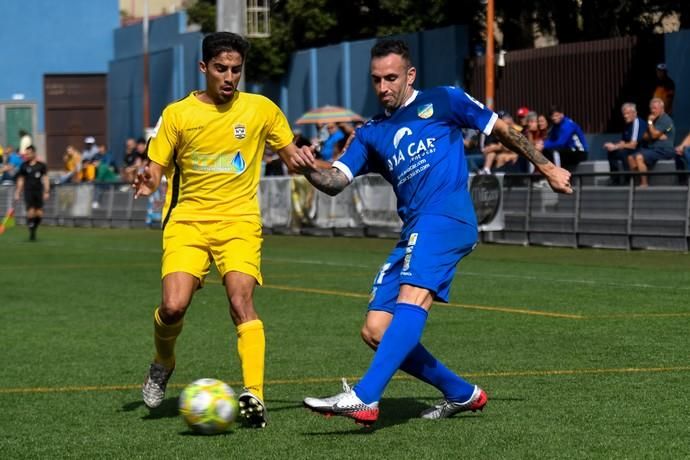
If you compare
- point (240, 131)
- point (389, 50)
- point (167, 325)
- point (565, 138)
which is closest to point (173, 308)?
point (167, 325)

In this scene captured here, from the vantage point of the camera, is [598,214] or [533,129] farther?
[533,129]

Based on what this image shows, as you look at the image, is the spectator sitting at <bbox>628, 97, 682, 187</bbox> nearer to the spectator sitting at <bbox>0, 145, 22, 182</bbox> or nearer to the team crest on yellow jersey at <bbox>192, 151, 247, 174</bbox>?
the team crest on yellow jersey at <bbox>192, 151, 247, 174</bbox>

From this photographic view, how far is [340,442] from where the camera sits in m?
7.77

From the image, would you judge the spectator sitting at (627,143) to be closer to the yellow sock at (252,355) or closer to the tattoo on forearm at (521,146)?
the tattoo on forearm at (521,146)

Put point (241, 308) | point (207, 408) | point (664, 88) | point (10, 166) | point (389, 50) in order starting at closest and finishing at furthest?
point (207, 408) < point (389, 50) < point (241, 308) < point (664, 88) < point (10, 166)

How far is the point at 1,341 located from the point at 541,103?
76.2 feet

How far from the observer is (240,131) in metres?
8.95

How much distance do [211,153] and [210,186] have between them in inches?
7.4

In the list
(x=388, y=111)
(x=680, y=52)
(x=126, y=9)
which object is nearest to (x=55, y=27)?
(x=126, y=9)

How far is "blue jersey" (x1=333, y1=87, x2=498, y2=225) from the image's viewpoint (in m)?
8.19

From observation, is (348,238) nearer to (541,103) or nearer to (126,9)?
(541,103)

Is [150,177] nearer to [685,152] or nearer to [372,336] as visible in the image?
[372,336]

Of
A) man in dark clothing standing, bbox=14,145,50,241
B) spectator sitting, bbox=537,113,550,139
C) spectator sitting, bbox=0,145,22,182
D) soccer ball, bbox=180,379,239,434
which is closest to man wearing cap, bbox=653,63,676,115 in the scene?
spectator sitting, bbox=537,113,550,139

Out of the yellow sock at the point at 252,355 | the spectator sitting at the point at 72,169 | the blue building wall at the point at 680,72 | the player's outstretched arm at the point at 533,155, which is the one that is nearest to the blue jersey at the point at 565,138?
the blue building wall at the point at 680,72
